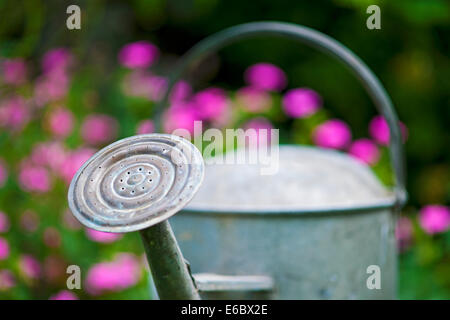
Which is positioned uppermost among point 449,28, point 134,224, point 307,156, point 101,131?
point 449,28

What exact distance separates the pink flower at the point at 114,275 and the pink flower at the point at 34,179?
332mm

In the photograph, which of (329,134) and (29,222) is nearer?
(29,222)

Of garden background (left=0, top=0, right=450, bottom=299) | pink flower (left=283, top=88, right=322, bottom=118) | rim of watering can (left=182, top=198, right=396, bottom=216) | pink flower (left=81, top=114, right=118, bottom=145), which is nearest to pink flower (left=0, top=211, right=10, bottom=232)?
garden background (left=0, top=0, right=450, bottom=299)

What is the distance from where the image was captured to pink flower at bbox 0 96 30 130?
1.97 metres

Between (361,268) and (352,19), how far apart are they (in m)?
1.89

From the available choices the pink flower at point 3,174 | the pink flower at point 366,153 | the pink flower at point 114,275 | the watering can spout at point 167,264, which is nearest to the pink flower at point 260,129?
the pink flower at point 366,153

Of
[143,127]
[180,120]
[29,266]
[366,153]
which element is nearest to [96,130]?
[143,127]

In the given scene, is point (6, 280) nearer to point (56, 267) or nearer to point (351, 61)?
point (56, 267)

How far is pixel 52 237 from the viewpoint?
184cm

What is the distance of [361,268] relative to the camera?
117 centimetres

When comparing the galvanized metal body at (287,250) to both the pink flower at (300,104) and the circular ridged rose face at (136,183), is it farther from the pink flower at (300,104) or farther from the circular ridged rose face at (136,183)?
the pink flower at (300,104)

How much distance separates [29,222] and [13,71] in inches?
25.5
